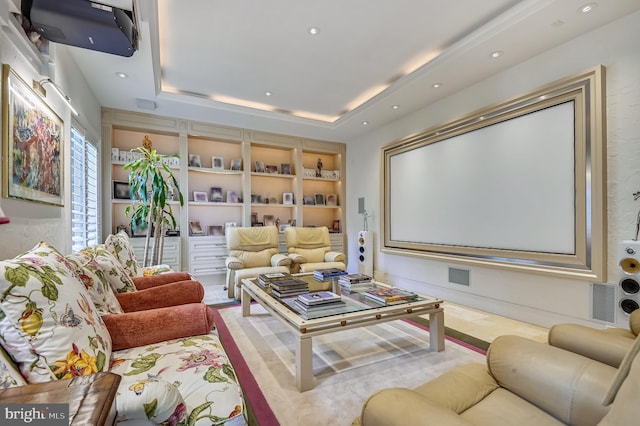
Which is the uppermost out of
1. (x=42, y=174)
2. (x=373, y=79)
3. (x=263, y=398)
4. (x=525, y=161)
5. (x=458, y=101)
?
(x=373, y=79)

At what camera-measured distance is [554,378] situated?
3.14ft

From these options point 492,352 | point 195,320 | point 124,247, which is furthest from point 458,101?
point 124,247

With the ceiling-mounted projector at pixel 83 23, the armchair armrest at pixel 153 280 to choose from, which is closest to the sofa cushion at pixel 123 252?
the armchair armrest at pixel 153 280

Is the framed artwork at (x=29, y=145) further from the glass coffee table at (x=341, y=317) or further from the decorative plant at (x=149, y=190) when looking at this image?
the glass coffee table at (x=341, y=317)

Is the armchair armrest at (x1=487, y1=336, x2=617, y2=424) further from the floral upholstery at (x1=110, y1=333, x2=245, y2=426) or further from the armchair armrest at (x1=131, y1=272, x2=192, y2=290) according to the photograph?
the armchair armrest at (x1=131, y1=272, x2=192, y2=290)

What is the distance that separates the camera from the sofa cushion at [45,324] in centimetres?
88

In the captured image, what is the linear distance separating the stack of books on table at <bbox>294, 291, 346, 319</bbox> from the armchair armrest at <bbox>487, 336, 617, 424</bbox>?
116 cm

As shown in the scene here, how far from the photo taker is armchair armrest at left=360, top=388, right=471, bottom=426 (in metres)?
0.71

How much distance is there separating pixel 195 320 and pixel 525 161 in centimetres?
334

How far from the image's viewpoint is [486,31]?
8.48ft

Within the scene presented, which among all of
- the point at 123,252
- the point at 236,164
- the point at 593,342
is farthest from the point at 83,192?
the point at 593,342

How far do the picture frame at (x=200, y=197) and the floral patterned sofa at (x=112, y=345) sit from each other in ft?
11.2

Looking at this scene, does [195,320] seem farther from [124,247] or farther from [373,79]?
[373,79]

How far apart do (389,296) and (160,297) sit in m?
1.69
